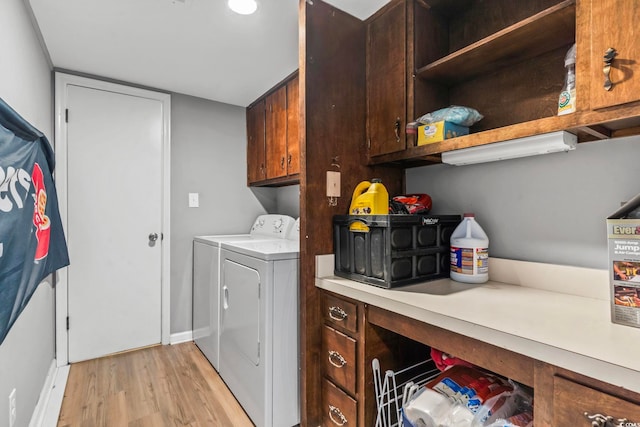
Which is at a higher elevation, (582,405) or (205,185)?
(205,185)

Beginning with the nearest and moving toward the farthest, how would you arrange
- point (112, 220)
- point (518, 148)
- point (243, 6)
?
point (518, 148) < point (243, 6) < point (112, 220)

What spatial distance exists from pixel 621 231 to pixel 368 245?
0.83 metres

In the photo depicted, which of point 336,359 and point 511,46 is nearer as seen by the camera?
point 511,46

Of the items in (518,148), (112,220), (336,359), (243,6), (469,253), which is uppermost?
(243,6)

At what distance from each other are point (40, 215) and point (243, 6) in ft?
4.89

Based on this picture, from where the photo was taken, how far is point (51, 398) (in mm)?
1968

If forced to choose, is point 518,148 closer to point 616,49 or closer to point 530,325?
point 616,49

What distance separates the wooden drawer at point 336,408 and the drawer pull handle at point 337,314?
32 centimetres

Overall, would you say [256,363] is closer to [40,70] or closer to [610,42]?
[610,42]

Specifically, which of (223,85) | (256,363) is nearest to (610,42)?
(256,363)

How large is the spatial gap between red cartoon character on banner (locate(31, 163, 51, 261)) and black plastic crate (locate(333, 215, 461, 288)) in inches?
56.6

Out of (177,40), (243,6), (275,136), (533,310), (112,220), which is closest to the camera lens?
(533,310)

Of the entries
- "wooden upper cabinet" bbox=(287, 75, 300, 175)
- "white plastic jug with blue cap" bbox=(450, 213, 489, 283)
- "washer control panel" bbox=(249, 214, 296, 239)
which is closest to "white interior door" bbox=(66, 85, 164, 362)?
"washer control panel" bbox=(249, 214, 296, 239)

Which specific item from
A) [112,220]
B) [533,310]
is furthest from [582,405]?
[112,220]
